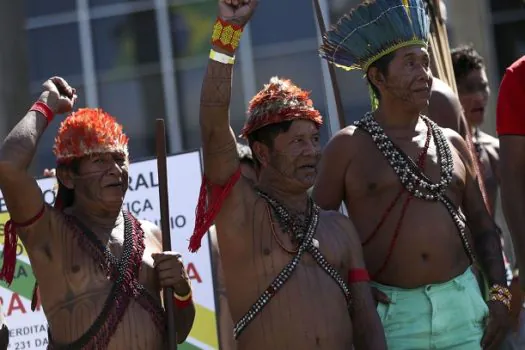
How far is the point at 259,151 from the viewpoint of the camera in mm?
5258

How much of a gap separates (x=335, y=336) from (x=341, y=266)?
30 cm

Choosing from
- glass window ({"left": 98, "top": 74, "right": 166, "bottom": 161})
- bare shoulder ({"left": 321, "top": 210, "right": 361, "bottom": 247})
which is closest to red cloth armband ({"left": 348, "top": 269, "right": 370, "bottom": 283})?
bare shoulder ({"left": 321, "top": 210, "right": 361, "bottom": 247})

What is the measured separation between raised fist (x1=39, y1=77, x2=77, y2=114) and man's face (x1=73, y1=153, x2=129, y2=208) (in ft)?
0.78

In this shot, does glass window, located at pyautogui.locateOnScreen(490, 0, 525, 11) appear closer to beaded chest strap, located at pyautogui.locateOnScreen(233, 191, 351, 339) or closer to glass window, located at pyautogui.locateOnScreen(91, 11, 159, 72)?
glass window, located at pyautogui.locateOnScreen(91, 11, 159, 72)

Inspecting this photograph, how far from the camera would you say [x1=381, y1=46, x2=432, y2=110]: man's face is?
5.58 metres

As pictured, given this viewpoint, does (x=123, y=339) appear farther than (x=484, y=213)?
No

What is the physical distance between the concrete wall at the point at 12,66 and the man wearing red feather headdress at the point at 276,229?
29.3ft

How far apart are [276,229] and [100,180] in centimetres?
82

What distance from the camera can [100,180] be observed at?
5.40 meters

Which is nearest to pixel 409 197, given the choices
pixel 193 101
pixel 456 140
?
pixel 456 140

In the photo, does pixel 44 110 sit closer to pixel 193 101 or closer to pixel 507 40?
pixel 193 101

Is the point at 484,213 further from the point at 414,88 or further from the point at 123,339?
the point at 123,339

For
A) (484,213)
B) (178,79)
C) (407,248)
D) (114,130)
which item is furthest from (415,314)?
(178,79)

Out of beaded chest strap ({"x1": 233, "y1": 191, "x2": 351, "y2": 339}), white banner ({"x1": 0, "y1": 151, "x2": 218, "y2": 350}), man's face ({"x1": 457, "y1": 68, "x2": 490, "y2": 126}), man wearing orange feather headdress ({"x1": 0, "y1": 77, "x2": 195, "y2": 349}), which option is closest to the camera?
beaded chest strap ({"x1": 233, "y1": 191, "x2": 351, "y2": 339})
